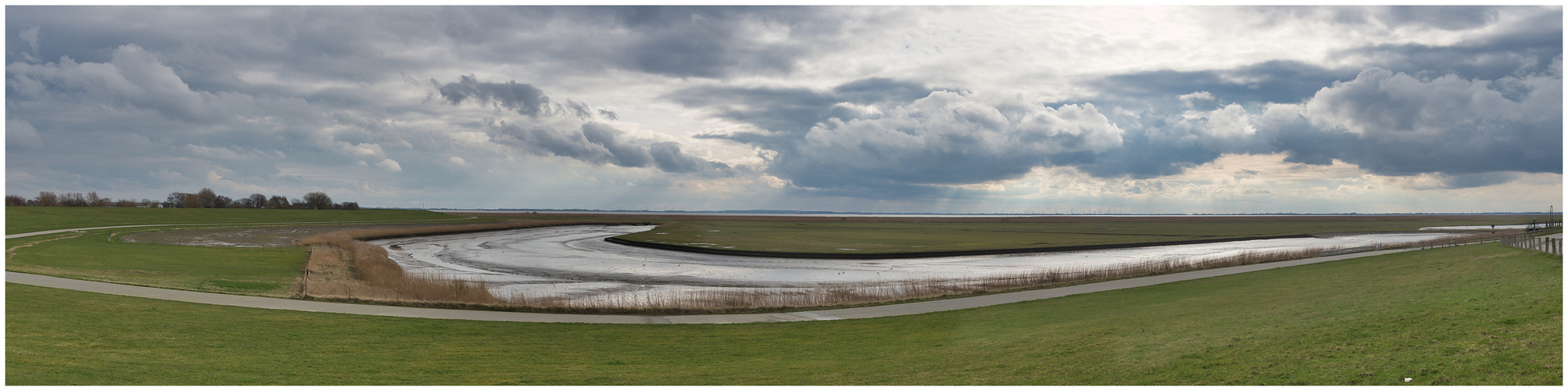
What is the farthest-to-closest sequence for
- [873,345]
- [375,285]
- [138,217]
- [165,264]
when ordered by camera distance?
[138,217], [165,264], [375,285], [873,345]

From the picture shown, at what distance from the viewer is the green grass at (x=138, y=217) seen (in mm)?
78000

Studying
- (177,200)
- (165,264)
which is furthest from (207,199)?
(165,264)

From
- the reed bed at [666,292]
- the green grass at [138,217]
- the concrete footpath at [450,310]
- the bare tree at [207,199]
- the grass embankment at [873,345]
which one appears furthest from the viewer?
the bare tree at [207,199]

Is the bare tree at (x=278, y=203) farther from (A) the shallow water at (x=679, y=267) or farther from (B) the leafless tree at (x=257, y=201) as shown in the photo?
(A) the shallow water at (x=679, y=267)

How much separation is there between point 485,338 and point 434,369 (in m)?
4.30

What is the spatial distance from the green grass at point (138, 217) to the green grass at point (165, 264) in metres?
32.9

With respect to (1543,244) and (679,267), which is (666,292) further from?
(1543,244)

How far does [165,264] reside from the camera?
35.8m

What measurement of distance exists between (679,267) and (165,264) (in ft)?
90.8

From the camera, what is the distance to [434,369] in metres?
13.7

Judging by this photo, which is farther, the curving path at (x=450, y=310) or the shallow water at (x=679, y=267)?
the shallow water at (x=679, y=267)

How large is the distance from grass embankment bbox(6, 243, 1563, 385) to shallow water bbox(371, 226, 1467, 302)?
12891 millimetres

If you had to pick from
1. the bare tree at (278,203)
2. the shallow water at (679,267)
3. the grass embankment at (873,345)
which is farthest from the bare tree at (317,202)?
the grass embankment at (873,345)
